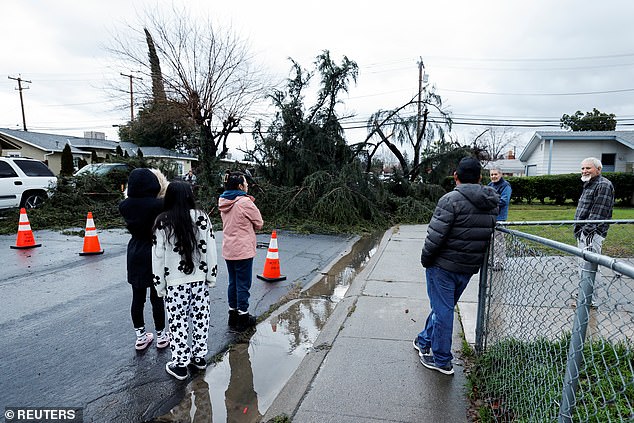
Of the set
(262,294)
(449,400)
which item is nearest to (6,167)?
(262,294)

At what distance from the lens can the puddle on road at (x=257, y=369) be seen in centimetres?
284

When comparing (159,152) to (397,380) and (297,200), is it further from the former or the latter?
(397,380)

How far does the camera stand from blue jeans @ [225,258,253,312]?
14.1 ft

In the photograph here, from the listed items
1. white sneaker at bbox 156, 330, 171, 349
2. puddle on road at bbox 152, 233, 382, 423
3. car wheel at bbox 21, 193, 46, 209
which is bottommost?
puddle on road at bbox 152, 233, 382, 423

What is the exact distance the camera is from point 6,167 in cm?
1129

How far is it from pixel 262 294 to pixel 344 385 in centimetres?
269

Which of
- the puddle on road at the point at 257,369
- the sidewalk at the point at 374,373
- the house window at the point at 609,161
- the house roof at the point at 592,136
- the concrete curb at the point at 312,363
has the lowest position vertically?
the puddle on road at the point at 257,369

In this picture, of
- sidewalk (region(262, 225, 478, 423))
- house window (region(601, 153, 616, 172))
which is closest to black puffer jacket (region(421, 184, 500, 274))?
sidewalk (region(262, 225, 478, 423))

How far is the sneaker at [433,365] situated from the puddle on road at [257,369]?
116 centimetres

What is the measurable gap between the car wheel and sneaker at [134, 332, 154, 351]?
10.4 m

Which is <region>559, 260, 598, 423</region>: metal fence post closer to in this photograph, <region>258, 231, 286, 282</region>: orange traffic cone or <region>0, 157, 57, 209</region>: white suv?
<region>258, 231, 286, 282</region>: orange traffic cone

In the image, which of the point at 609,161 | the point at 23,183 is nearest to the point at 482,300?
the point at 23,183

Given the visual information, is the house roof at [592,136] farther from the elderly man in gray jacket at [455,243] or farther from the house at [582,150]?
the elderly man in gray jacket at [455,243]
